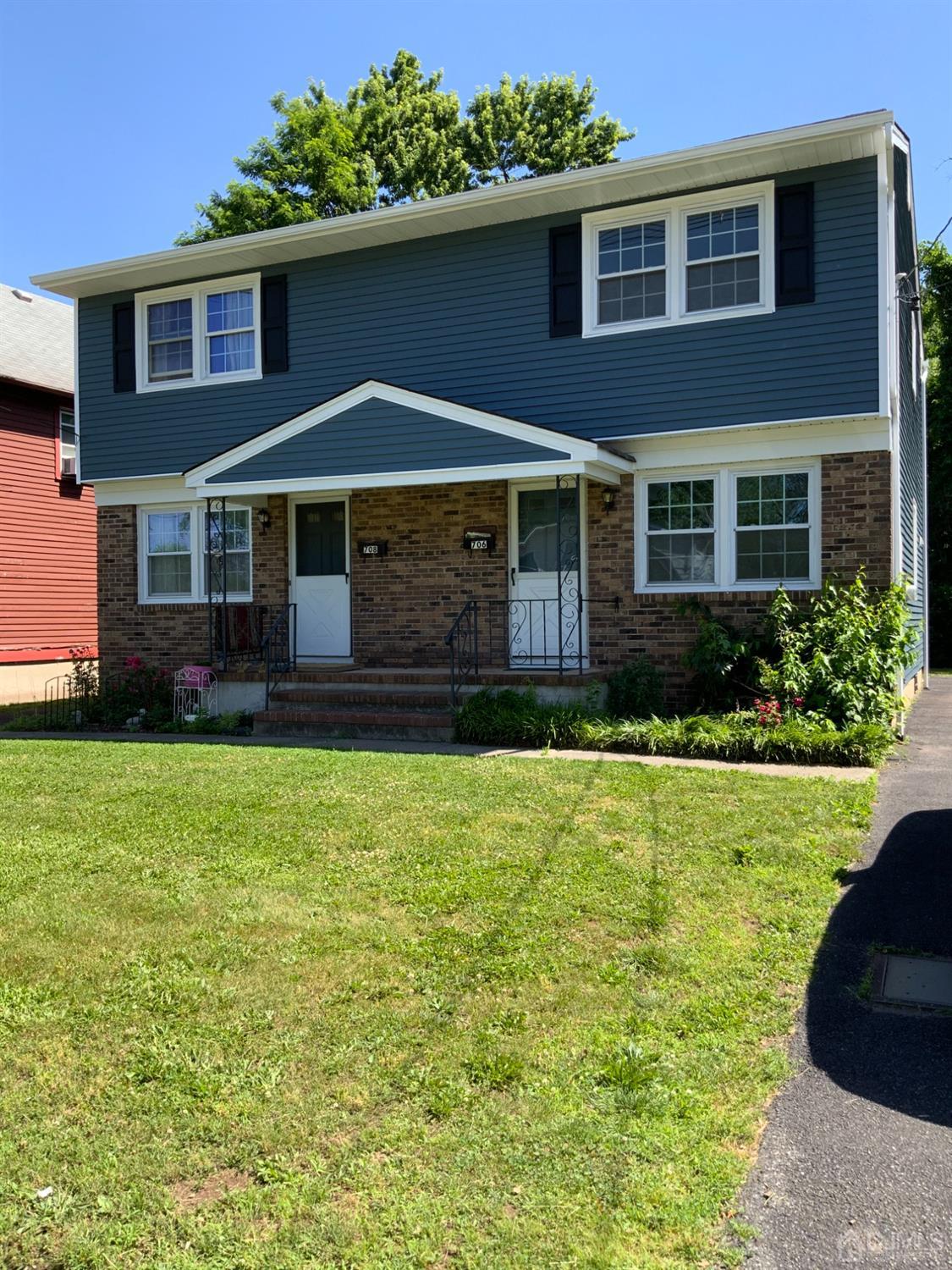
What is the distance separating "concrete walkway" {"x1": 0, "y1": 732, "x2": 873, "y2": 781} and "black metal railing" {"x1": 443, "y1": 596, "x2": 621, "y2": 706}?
1.87 meters

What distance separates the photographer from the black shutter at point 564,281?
1169cm

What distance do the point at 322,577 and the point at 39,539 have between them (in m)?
8.27

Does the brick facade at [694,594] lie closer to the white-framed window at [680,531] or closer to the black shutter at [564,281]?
the white-framed window at [680,531]

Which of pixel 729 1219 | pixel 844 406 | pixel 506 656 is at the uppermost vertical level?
pixel 844 406

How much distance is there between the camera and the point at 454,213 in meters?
12.0

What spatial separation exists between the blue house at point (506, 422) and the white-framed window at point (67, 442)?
5006mm

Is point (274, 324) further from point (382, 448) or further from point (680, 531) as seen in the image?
point (680, 531)

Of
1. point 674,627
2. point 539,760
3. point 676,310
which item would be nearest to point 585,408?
point 676,310

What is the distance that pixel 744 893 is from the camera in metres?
5.14

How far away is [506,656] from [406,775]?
4.34 metres

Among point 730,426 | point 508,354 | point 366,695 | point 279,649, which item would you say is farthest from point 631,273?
point 279,649

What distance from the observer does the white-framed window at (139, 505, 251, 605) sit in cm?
1399

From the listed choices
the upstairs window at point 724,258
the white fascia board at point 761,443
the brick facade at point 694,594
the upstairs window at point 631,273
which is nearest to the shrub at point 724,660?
the brick facade at point 694,594

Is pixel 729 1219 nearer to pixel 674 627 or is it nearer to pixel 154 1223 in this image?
pixel 154 1223
